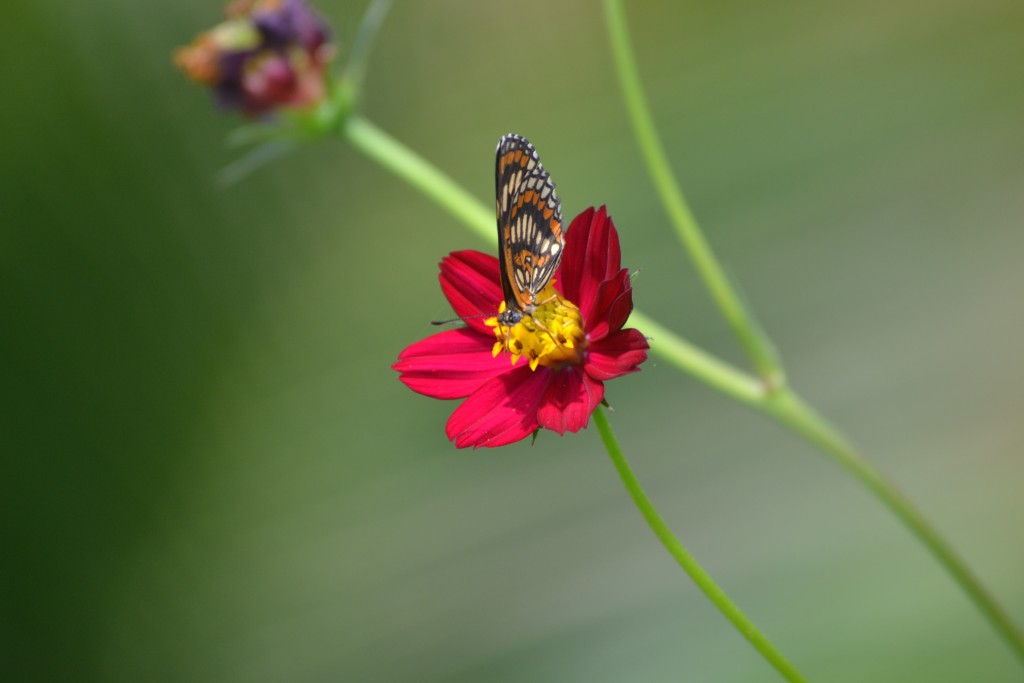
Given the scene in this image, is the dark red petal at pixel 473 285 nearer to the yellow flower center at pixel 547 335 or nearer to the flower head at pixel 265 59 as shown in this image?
the yellow flower center at pixel 547 335

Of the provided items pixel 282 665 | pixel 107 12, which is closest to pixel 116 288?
pixel 107 12

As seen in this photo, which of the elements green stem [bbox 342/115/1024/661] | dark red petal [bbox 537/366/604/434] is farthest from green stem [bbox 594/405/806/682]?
green stem [bbox 342/115/1024/661]

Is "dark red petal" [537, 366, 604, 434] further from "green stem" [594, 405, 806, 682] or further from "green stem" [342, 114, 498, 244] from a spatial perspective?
"green stem" [342, 114, 498, 244]

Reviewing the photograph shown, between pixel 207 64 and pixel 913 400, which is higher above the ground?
pixel 207 64

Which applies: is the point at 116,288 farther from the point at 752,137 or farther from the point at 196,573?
the point at 752,137

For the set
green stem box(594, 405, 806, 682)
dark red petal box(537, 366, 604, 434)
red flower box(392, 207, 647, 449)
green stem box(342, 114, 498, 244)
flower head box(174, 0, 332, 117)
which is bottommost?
green stem box(594, 405, 806, 682)

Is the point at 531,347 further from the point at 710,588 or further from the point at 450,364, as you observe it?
the point at 710,588
